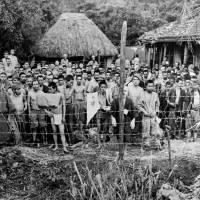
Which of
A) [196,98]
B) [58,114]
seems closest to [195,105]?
[196,98]

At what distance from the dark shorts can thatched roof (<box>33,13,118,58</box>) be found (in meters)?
9.84

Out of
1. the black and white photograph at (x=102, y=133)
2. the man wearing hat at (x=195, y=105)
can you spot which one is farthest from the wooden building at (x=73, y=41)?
the man wearing hat at (x=195, y=105)

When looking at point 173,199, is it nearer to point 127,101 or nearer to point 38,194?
point 38,194

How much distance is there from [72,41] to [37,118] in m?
10.5

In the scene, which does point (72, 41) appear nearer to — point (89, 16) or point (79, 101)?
point (89, 16)

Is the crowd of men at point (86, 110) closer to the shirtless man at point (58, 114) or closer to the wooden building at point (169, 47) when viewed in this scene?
the shirtless man at point (58, 114)

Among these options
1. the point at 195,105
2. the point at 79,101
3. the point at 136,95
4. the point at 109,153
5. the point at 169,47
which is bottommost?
the point at 109,153

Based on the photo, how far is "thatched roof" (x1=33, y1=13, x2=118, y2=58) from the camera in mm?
17641

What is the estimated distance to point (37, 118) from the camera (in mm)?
7992

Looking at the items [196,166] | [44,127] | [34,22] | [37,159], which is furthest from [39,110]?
[34,22]

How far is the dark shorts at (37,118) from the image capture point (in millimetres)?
7941

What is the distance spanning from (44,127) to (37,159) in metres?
1.21

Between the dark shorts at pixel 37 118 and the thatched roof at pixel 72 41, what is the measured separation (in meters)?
9.84

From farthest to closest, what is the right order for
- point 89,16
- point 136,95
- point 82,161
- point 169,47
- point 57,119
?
point 89,16 → point 169,47 → point 136,95 → point 57,119 → point 82,161
